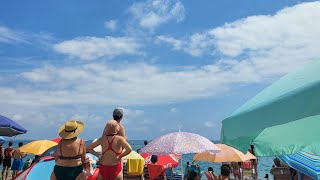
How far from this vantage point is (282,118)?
103 inches

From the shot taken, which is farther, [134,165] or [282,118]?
[134,165]

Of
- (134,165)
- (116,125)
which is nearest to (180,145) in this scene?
(134,165)

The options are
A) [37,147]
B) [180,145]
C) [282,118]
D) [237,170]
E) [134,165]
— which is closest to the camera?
[282,118]

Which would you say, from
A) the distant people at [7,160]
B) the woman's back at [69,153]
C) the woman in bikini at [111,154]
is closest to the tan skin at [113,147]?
the woman in bikini at [111,154]

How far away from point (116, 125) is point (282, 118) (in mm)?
3736

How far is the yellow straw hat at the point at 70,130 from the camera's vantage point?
224 inches

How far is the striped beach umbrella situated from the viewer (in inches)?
176

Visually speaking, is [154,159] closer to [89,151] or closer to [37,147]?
[37,147]

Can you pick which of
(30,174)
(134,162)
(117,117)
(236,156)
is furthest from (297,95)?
(236,156)

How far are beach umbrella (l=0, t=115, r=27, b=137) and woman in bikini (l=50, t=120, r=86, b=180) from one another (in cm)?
473

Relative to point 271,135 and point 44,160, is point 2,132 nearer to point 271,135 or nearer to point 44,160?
point 44,160

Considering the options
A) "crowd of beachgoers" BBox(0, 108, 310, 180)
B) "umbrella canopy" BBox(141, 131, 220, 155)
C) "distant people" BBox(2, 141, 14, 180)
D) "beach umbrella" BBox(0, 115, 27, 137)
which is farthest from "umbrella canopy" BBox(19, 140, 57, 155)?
"crowd of beachgoers" BBox(0, 108, 310, 180)

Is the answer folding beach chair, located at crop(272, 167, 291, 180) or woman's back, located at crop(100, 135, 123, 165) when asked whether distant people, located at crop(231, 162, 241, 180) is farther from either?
woman's back, located at crop(100, 135, 123, 165)

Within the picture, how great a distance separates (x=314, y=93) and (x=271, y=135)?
1.53 ft
